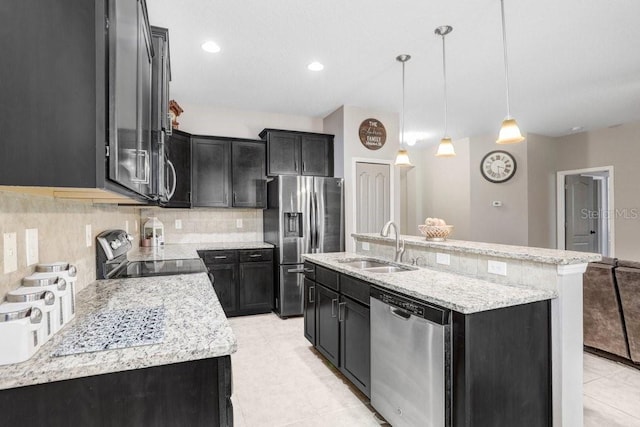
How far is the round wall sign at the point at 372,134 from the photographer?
4.71m

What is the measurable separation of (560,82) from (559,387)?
3555mm

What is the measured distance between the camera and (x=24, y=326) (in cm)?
89

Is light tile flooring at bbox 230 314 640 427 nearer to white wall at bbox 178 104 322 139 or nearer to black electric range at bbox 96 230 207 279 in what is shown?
black electric range at bbox 96 230 207 279

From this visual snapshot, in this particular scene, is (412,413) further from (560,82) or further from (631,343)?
(560,82)

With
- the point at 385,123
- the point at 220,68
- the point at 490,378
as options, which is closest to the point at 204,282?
the point at 490,378

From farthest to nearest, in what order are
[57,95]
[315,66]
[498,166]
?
[498,166]
[315,66]
[57,95]

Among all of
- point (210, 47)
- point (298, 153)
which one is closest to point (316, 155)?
point (298, 153)

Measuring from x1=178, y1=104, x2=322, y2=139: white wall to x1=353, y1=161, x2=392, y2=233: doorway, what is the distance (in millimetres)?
1139

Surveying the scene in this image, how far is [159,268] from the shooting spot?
245 centimetres

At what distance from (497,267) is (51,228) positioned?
2.32 meters

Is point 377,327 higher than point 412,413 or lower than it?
higher

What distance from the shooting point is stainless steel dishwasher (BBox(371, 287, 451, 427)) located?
5.27ft

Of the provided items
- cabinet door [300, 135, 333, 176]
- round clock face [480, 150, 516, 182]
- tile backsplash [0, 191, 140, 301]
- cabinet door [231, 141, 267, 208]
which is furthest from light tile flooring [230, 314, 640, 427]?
round clock face [480, 150, 516, 182]

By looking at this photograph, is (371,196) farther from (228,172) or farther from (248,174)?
(228,172)
